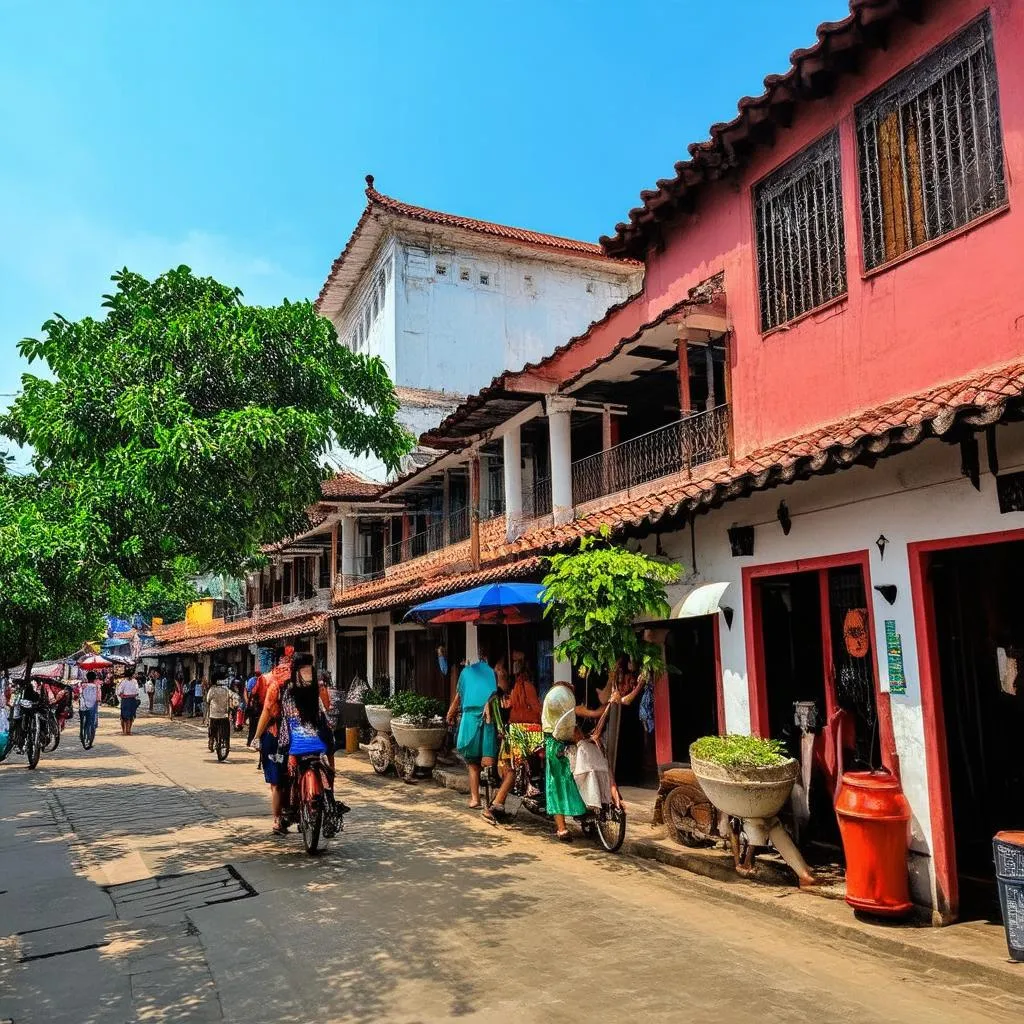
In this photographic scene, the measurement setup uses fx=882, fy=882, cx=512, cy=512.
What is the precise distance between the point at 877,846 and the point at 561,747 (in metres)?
3.32

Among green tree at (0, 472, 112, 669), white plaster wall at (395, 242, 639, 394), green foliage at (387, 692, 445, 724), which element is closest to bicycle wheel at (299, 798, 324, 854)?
green tree at (0, 472, 112, 669)

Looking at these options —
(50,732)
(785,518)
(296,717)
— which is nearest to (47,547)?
(296,717)

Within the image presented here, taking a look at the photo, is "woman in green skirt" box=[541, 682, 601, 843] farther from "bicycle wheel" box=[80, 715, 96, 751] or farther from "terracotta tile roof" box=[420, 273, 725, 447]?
"bicycle wheel" box=[80, 715, 96, 751]

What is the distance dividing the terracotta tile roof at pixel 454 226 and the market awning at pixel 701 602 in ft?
56.0

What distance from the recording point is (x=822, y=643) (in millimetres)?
7855

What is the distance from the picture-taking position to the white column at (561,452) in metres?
13.7

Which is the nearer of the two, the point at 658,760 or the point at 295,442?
the point at 295,442

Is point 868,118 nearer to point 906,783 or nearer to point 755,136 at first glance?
point 755,136

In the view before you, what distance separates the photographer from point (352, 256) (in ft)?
94.3

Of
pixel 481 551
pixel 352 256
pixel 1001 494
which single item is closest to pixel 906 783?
pixel 1001 494

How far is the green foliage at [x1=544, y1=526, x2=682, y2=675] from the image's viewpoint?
8422 mm

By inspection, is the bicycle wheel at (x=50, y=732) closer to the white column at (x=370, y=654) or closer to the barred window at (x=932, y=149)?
the white column at (x=370, y=654)

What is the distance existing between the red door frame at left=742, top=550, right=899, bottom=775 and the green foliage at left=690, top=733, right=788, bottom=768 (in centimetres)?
78

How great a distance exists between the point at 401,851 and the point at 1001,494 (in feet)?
19.7
